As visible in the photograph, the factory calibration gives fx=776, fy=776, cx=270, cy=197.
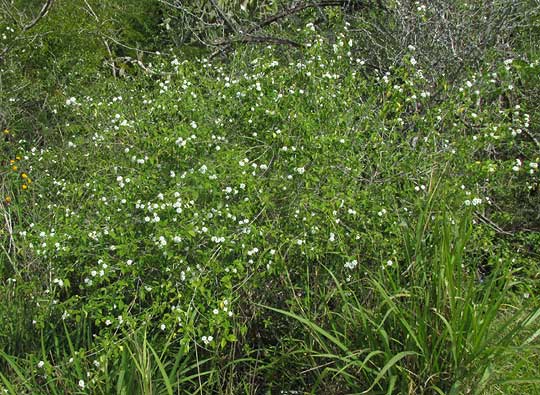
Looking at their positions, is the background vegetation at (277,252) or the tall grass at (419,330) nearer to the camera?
the tall grass at (419,330)

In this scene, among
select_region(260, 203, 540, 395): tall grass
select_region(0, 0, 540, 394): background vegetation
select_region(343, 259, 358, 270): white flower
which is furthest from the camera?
select_region(343, 259, 358, 270): white flower

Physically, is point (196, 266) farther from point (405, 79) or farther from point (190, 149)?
point (405, 79)

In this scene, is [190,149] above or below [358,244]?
above

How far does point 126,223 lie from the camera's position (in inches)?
133

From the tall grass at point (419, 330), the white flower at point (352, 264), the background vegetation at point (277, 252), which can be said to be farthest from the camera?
the white flower at point (352, 264)

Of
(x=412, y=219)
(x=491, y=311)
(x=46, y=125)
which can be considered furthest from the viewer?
(x=46, y=125)

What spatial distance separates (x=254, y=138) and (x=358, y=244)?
2.37 ft

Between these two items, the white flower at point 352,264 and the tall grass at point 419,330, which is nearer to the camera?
the tall grass at point 419,330

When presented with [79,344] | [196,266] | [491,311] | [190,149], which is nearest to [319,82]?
[190,149]

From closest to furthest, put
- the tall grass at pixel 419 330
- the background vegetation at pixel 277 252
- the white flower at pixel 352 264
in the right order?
the tall grass at pixel 419 330 → the background vegetation at pixel 277 252 → the white flower at pixel 352 264

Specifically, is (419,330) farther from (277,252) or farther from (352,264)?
(277,252)

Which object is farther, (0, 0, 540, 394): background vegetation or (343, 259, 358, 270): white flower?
(343, 259, 358, 270): white flower

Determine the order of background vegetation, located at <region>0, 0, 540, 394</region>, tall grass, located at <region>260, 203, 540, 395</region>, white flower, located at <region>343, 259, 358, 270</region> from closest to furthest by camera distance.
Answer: tall grass, located at <region>260, 203, 540, 395</region> → background vegetation, located at <region>0, 0, 540, 394</region> → white flower, located at <region>343, 259, 358, 270</region>

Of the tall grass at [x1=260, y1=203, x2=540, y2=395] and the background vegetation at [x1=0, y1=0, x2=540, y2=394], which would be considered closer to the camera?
the tall grass at [x1=260, y1=203, x2=540, y2=395]
